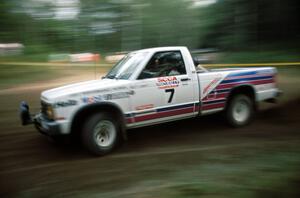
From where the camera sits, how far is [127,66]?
23.1ft

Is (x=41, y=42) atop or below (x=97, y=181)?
atop

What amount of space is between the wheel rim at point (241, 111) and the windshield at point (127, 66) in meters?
2.48

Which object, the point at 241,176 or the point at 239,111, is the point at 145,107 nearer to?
the point at 241,176

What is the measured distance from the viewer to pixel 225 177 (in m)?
4.76

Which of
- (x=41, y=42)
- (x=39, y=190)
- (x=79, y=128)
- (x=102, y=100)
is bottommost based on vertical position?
(x=39, y=190)

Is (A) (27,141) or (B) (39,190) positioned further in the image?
(A) (27,141)

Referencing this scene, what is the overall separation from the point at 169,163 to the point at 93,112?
153cm

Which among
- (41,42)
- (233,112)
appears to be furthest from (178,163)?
(41,42)

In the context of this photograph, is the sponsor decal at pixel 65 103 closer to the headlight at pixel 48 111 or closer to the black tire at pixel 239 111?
the headlight at pixel 48 111

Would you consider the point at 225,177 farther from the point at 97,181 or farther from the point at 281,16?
the point at 281,16

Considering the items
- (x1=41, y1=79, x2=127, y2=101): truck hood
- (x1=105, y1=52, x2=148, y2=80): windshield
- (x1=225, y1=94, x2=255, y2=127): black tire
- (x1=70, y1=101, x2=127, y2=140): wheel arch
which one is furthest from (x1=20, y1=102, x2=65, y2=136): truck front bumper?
(x1=225, y1=94, x2=255, y2=127): black tire

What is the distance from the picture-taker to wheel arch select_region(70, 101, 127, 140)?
19.8ft

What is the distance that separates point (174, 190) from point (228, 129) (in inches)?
150

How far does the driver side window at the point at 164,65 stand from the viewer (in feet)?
22.2
